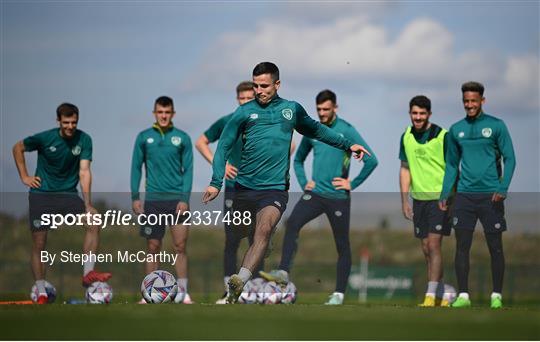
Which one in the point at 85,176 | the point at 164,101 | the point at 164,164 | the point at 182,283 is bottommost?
the point at 182,283

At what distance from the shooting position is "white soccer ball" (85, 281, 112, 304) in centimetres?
1648

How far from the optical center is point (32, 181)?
17.5 meters

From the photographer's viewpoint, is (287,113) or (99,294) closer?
(287,113)

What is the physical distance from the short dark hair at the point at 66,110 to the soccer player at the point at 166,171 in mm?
1007

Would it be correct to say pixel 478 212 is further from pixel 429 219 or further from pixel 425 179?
pixel 425 179

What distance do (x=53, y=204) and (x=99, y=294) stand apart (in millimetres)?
1800

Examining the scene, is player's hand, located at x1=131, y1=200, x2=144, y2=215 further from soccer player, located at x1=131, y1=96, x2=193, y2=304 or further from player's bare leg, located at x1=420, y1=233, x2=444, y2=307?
player's bare leg, located at x1=420, y1=233, x2=444, y2=307

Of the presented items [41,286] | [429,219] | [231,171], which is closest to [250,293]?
[231,171]

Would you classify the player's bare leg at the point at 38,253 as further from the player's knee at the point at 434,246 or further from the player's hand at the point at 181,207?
the player's knee at the point at 434,246

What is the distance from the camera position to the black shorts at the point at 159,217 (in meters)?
17.7

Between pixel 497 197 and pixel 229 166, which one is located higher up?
pixel 229 166

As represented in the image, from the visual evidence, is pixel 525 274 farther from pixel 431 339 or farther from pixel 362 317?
pixel 431 339

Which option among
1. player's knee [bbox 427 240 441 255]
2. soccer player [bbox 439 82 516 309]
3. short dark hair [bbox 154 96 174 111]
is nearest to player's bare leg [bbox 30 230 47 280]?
short dark hair [bbox 154 96 174 111]

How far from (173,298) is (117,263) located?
17.1 ft
